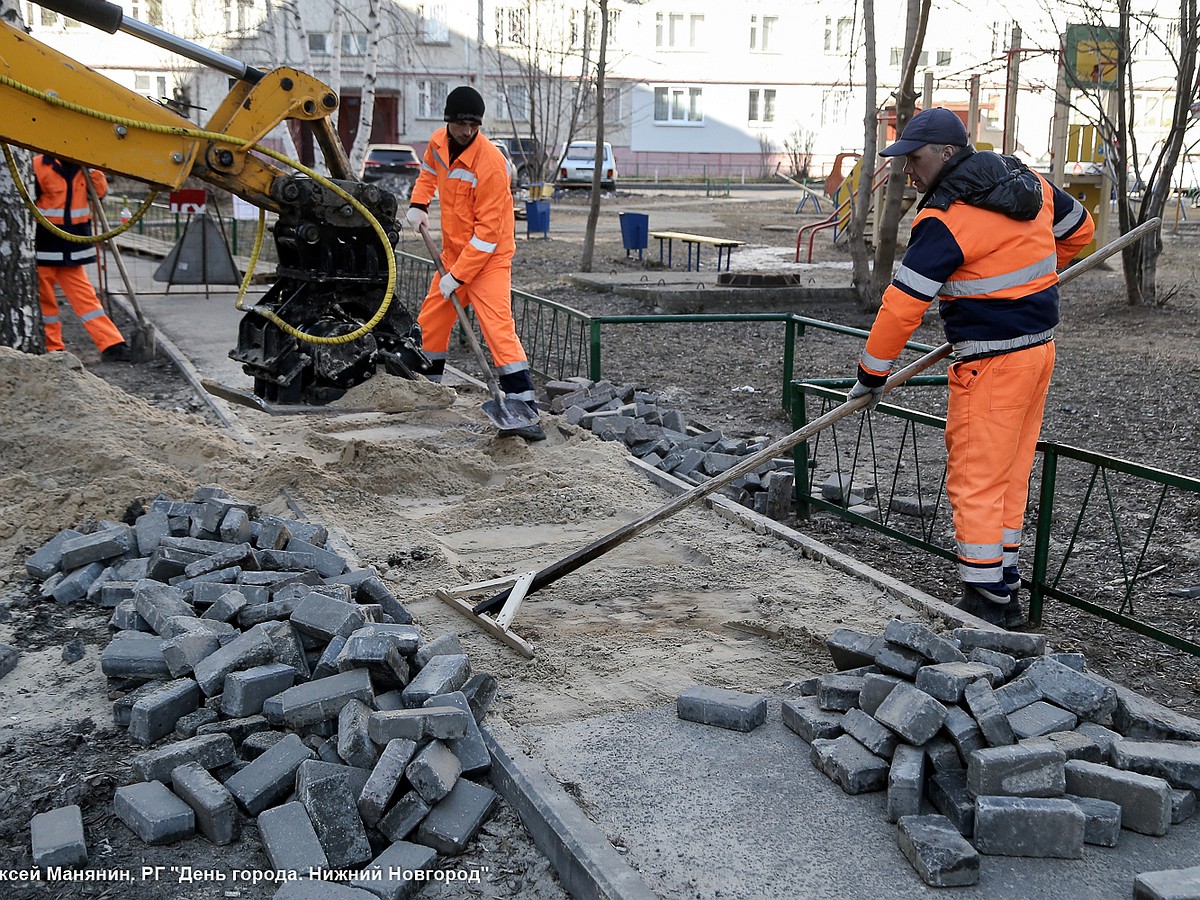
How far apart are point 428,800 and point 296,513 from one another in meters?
2.82

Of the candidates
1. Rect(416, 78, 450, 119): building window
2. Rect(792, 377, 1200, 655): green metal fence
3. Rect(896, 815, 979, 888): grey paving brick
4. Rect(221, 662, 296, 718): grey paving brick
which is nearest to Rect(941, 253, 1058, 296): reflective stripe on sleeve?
Rect(792, 377, 1200, 655): green metal fence

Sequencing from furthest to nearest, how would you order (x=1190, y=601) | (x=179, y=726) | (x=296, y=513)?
(x=296, y=513) < (x=1190, y=601) < (x=179, y=726)

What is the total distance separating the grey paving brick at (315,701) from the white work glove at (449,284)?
12.8 feet

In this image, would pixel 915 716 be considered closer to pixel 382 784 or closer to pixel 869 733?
pixel 869 733

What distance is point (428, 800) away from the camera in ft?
10.6

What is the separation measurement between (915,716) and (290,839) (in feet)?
5.64

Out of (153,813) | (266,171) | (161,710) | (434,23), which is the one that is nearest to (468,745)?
(153,813)

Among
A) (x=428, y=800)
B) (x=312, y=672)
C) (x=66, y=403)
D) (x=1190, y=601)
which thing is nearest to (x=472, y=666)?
(x=312, y=672)

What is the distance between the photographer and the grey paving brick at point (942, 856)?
9.54ft

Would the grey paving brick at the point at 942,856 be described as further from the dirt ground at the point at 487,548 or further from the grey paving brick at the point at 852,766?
the dirt ground at the point at 487,548

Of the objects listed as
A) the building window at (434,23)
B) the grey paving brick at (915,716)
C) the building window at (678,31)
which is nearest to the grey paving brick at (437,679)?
the grey paving brick at (915,716)

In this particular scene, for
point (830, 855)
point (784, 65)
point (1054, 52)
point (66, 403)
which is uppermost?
point (784, 65)

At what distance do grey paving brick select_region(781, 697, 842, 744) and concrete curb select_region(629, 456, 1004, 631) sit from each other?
0.76 meters

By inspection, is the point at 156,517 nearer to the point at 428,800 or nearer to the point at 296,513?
the point at 296,513
